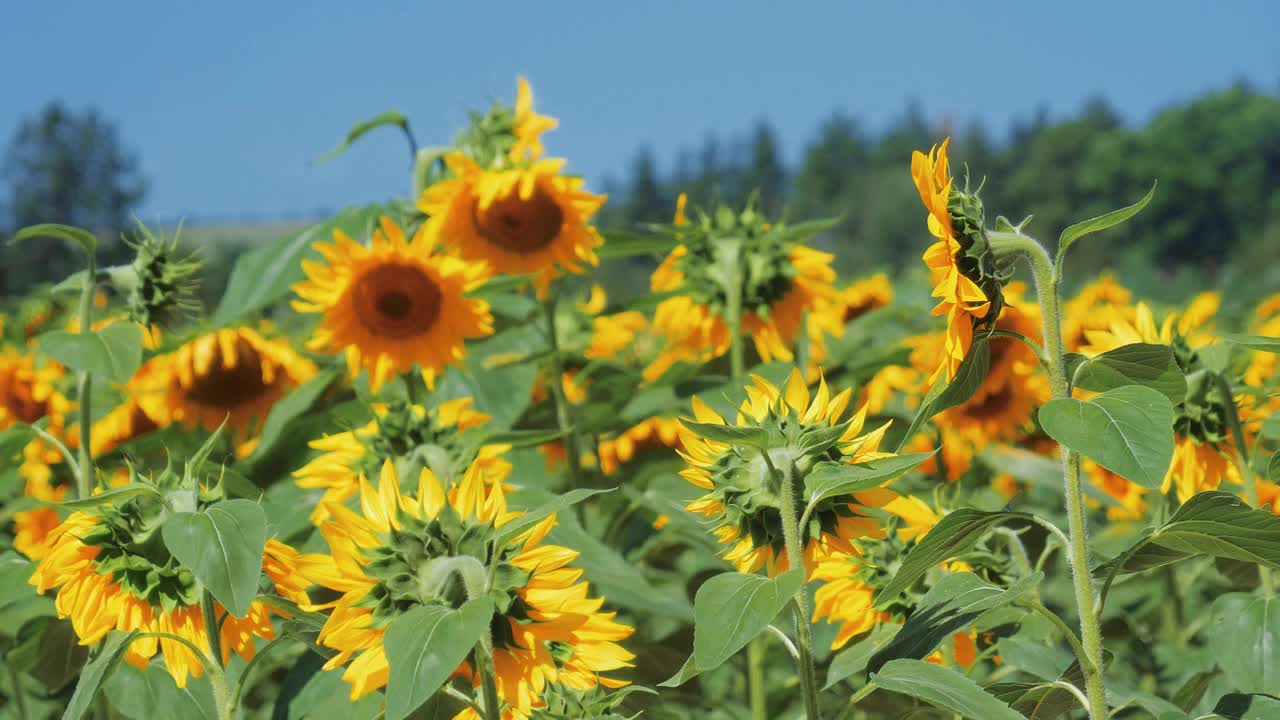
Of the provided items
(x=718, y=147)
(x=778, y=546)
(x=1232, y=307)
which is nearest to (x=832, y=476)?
(x=778, y=546)

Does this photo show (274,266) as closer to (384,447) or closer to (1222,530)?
(384,447)

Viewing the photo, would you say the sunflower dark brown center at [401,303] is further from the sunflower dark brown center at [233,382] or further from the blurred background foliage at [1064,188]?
the blurred background foliage at [1064,188]

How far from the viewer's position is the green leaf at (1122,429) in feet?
3.58

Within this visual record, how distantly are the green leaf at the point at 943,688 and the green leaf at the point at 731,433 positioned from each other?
0.82 feet

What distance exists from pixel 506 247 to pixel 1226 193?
8930 centimetres

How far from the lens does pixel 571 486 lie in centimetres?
264

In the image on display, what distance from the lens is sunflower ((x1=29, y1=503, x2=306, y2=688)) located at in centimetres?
141

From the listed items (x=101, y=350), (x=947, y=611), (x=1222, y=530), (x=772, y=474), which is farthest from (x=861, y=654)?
(x=101, y=350)

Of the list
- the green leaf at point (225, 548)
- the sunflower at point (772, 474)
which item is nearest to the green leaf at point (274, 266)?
the green leaf at point (225, 548)

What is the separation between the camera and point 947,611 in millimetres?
1303

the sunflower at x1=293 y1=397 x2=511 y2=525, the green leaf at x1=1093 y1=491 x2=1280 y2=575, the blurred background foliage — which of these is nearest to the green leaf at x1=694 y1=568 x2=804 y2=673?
the green leaf at x1=1093 y1=491 x2=1280 y2=575

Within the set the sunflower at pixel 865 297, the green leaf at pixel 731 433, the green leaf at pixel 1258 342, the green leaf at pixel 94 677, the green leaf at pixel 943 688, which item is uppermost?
the green leaf at pixel 1258 342

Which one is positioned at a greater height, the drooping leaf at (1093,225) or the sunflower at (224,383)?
the drooping leaf at (1093,225)

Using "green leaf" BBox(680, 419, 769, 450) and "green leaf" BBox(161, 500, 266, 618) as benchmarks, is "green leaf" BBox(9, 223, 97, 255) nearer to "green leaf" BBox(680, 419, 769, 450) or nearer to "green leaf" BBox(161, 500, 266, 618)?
"green leaf" BBox(161, 500, 266, 618)
